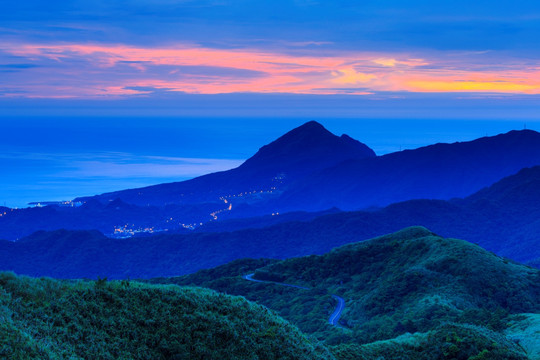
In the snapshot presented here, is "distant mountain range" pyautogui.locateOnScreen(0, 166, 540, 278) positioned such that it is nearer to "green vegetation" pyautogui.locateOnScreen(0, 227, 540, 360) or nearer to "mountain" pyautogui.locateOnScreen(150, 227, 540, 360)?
"mountain" pyautogui.locateOnScreen(150, 227, 540, 360)

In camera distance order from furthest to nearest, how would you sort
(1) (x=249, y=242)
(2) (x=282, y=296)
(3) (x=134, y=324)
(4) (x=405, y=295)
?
(1) (x=249, y=242) → (2) (x=282, y=296) → (4) (x=405, y=295) → (3) (x=134, y=324)

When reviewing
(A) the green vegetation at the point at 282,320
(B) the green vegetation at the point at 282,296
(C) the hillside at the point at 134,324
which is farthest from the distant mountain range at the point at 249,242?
(C) the hillside at the point at 134,324

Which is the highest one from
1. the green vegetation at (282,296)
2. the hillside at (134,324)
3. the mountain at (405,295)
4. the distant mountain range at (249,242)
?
the hillside at (134,324)

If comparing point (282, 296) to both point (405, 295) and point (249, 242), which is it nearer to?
point (405, 295)

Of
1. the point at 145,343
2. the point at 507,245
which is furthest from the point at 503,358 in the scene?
the point at 507,245

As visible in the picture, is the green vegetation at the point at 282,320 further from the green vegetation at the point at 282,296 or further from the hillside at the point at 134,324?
the green vegetation at the point at 282,296

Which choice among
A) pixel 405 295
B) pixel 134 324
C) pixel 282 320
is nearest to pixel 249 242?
pixel 405 295

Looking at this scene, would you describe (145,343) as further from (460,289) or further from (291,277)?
(291,277)
